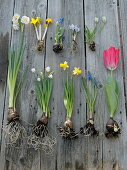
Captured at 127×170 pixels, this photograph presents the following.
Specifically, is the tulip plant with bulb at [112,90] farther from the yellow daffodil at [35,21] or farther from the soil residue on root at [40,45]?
the yellow daffodil at [35,21]

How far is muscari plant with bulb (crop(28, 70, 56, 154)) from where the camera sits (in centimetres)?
251

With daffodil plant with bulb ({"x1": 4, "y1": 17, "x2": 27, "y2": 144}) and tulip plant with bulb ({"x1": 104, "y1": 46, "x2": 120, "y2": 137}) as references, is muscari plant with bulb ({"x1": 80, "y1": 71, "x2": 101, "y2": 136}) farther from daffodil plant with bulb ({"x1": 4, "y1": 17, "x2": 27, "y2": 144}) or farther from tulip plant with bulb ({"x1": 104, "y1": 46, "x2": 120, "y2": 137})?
daffodil plant with bulb ({"x1": 4, "y1": 17, "x2": 27, "y2": 144})

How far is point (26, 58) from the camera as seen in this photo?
2834 millimetres

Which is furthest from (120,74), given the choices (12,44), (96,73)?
(12,44)

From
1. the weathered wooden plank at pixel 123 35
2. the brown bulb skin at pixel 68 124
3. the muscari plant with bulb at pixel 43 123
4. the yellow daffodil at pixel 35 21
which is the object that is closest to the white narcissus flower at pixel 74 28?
the yellow daffodil at pixel 35 21

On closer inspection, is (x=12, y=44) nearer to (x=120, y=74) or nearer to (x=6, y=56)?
(x=6, y=56)

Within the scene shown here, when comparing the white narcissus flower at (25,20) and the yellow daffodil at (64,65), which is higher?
the white narcissus flower at (25,20)

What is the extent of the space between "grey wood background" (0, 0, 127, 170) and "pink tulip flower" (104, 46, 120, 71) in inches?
2.7

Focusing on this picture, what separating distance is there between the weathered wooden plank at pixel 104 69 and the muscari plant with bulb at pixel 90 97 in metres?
0.06

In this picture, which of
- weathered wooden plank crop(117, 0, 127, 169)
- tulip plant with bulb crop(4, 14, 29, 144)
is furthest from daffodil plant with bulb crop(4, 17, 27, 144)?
weathered wooden plank crop(117, 0, 127, 169)

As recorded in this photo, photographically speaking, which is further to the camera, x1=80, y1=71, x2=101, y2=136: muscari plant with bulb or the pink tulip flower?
the pink tulip flower

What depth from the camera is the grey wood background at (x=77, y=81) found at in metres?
2.52

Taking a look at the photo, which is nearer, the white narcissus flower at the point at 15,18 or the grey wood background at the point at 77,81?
the grey wood background at the point at 77,81

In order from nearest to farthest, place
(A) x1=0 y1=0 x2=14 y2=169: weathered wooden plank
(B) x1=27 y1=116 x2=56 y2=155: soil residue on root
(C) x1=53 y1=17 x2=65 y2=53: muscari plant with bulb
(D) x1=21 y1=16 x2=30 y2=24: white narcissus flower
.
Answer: (B) x1=27 y1=116 x2=56 y2=155: soil residue on root < (A) x1=0 y1=0 x2=14 y2=169: weathered wooden plank < (C) x1=53 y1=17 x2=65 y2=53: muscari plant with bulb < (D) x1=21 y1=16 x2=30 y2=24: white narcissus flower
